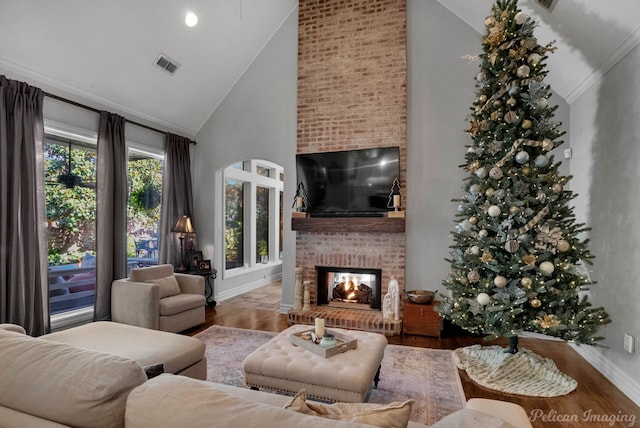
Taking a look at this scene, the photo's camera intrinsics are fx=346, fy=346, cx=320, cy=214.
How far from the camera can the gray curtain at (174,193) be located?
5133 mm

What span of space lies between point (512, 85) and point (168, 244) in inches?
187

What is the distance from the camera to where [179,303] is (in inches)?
158

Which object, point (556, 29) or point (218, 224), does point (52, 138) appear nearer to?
point (218, 224)

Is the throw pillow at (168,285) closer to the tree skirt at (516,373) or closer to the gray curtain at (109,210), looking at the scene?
the gray curtain at (109,210)

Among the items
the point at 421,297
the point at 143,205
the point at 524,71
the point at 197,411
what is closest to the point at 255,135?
the point at 143,205

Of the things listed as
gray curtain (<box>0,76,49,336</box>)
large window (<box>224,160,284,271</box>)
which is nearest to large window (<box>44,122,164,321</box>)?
gray curtain (<box>0,76,49,336</box>)

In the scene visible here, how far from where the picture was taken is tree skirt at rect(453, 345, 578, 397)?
9.05 ft

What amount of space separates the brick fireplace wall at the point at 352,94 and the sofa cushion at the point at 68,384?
149 inches

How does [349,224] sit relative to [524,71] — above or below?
below

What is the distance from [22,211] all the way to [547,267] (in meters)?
4.78

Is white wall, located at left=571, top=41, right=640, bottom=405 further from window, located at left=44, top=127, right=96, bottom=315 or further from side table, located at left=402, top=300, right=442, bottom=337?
window, located at left=44, top=127, right=96, bottom=315

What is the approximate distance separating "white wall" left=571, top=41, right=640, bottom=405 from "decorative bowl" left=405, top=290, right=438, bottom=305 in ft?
4.98

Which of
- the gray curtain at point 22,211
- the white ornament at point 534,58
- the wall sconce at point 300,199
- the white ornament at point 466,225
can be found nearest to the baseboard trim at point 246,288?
the wall sconce at point 300,199

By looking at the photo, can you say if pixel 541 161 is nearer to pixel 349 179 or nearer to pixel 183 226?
pixel 349 179
